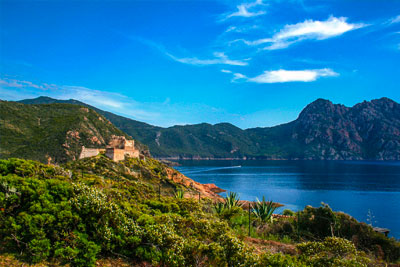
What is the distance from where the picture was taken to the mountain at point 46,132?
187 ft

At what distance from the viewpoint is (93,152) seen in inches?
1993

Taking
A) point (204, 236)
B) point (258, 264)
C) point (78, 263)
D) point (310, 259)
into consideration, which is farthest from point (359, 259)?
point (78, 263)

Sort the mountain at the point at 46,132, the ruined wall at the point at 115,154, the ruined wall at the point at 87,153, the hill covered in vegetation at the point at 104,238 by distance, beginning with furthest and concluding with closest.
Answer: the mountain at the point at 46,132
the ruined wall at the point at 115,154
the ruined wall at the point at 87,153
the hill covered in vegetation at the point at 104,238

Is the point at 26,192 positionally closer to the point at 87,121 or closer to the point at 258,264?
the point at 258,264

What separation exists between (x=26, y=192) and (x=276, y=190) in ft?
214

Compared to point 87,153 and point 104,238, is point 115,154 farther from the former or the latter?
point 104,238

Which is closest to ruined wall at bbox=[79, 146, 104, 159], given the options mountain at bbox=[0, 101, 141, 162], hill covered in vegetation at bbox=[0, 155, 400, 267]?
mountain at bbox=[0, 101, 141, 162]

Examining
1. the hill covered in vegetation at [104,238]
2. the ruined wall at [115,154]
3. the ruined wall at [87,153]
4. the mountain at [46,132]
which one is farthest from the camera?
the mountain at [46,132]

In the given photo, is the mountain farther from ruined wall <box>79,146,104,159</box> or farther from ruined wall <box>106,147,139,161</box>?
ruined wall <box>106,147,139,161</box>

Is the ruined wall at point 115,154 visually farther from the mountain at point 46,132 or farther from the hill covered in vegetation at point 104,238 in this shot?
the hill covered in vegetation at point 104,238

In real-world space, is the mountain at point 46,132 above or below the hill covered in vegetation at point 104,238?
above

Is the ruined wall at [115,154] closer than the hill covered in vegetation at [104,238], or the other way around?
the hill covered in vegetation at [104,238]

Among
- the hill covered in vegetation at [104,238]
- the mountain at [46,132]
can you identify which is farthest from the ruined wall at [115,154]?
the hill covered in vegetation at [104,238]

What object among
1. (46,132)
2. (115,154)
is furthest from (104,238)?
(46,132)
